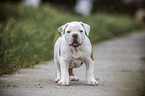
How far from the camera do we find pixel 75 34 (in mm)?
4527

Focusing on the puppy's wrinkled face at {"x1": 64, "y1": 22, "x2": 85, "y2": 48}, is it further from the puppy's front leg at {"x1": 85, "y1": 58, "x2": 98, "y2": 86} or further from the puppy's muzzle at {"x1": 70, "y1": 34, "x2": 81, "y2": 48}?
the puppy's front leg at {"x1": 85, "y1": 58, "x2": 98, "y2": 86}

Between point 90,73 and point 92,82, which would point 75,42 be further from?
point 92,82

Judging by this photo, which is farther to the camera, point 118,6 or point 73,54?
point 118,6

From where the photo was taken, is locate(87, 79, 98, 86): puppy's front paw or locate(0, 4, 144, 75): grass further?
locate(0, 4, 144, 75): grass

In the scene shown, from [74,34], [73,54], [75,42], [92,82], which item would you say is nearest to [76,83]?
[92,82]

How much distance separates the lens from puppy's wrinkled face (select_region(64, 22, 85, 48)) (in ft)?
14.9

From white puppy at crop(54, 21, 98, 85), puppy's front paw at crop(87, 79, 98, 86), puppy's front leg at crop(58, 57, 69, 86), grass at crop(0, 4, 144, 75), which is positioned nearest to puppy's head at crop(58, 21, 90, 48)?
white puppy at crop(54, 21, 98, 85)

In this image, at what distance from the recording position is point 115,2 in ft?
94.5

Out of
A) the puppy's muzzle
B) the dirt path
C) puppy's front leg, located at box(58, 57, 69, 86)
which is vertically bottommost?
the dirt path

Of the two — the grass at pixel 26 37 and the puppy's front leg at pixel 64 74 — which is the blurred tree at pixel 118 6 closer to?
the grass at pixel 26 37

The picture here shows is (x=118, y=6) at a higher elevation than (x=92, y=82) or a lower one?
higher

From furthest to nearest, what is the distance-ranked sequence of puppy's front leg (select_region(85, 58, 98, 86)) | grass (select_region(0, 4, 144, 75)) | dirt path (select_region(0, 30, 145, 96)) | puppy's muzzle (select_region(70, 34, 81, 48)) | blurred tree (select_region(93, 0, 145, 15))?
blurred tree (select_region(93, 0, 145, 15)) < grass (select_region(0, 4, 144, 75)) < puppy's front leg (select_region(85, 58, 98, 86)) < puppy's muzzle (select_region(70, 34, 81, 48)) < dirt path (select_region(0, 30, 145, 96))

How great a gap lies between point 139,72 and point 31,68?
2483 millimetres

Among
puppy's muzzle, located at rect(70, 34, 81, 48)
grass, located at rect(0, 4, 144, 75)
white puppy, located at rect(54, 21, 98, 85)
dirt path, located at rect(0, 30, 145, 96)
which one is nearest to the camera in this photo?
dirt path, located at rect(0, 30, 145, 96)
